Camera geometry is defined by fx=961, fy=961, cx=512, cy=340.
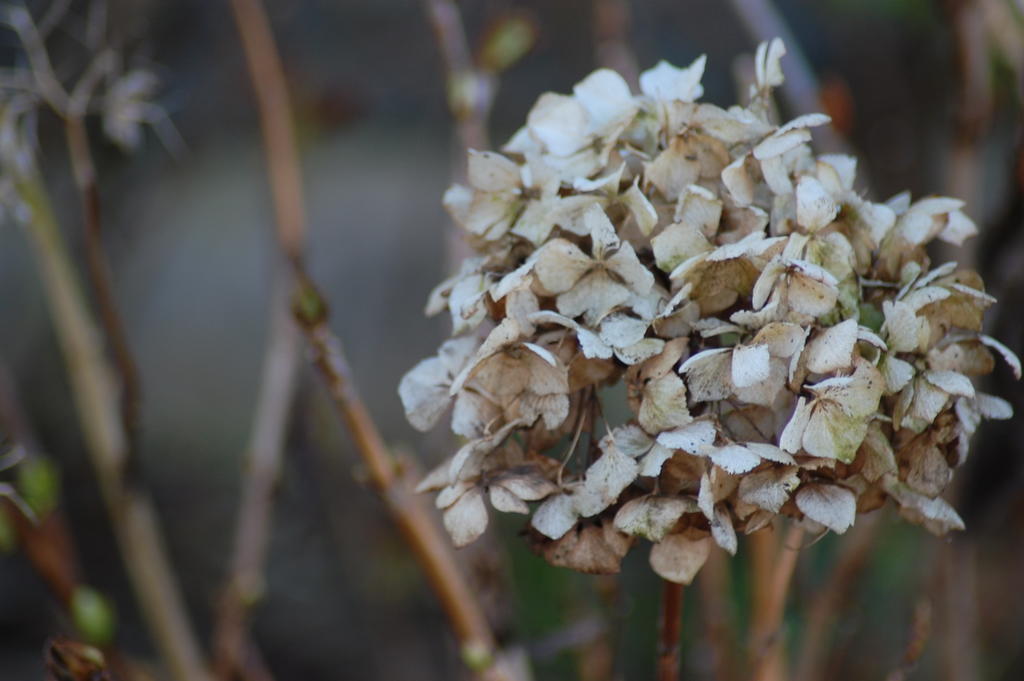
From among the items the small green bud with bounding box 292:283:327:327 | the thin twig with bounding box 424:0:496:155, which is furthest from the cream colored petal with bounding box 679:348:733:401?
the thin twig with bounding box 424:0:496:155

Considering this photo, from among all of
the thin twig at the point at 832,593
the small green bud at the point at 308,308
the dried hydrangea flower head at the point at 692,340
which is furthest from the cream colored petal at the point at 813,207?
the thin twig at the point at 832,593

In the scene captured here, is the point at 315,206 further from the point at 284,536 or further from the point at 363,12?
the point at 284,536

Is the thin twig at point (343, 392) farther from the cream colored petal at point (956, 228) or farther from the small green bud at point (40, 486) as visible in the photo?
the cream colored petal at point (956, 228)

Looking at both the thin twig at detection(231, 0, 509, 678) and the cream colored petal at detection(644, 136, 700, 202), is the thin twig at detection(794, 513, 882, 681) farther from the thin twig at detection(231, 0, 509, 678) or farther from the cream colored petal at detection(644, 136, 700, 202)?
the cream colored petal at detection(644, 136, 700, 202)

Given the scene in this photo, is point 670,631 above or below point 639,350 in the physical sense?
below

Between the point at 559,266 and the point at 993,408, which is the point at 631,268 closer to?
the point at 559,266

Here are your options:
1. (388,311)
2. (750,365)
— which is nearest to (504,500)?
(750,365)
